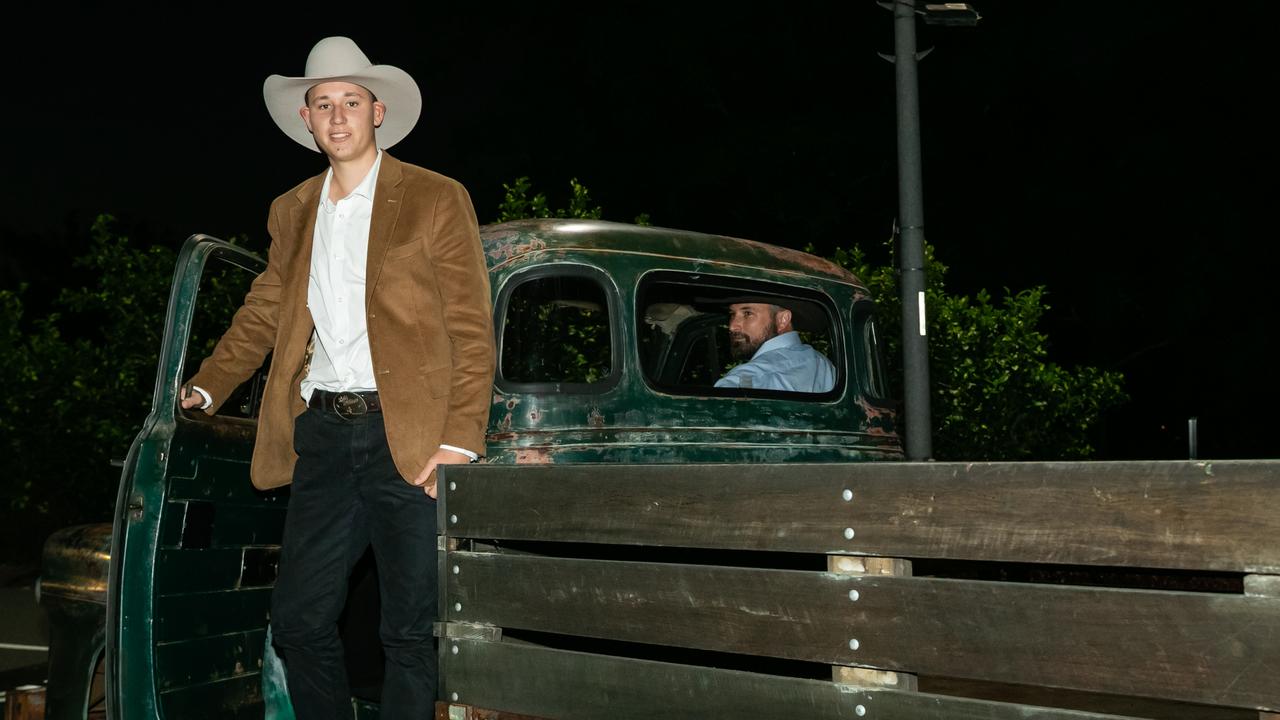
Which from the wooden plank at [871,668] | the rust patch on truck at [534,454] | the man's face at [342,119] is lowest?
the wooden plank at [871,668]

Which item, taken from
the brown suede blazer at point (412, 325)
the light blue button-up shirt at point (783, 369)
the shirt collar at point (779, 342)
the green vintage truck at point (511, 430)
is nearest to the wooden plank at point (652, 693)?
the brown suede blazer at point (412, 325)

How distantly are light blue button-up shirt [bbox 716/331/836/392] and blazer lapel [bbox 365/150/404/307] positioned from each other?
1.60 metres

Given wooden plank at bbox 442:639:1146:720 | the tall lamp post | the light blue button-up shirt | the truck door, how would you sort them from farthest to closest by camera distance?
the tall lamp post
the light blue button-up shirt
the truck door
wooden plank at bbox 442:639:1146:720

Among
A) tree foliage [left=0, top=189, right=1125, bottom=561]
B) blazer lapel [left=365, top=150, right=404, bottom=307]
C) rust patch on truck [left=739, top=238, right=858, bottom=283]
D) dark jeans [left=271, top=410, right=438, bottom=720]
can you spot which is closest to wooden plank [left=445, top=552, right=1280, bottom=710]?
dark jeans [left=271, top=410, right=438, bottom=720]

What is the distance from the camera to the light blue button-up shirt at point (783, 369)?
499 centimetres

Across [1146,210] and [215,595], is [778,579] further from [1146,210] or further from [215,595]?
[1146,210]

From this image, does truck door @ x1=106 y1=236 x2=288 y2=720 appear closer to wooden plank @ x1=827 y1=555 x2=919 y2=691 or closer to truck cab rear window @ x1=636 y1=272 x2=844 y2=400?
truck cab rear window @ x1=636 y1=272 x2=844 y2=400

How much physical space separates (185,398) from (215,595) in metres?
0.61

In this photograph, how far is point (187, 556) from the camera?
4.06 metres

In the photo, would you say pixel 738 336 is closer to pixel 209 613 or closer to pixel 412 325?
pixel 412 325

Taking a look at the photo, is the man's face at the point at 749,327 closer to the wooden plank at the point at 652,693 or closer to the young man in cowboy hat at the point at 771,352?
the young man in cowboy hat at the point at 771,352

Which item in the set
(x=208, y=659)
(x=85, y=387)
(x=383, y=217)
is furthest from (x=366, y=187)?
(x=85, y=387)

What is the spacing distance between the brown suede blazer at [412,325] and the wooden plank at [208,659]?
0.59 m

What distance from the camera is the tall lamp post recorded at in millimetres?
9289
